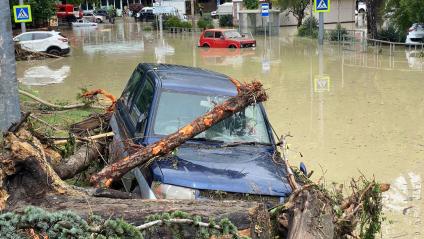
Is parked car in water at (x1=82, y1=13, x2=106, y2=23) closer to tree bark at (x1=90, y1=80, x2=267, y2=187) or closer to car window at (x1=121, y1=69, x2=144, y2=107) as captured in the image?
car window at (x1=121, y1=69, x2=144, y2=107)

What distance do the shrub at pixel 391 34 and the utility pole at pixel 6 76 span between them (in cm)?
2930

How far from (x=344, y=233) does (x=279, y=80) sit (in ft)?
52.2

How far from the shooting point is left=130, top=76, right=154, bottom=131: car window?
21.9 ft

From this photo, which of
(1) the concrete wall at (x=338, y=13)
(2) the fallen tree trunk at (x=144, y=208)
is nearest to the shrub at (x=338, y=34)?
(1) the concrete wall at (x=338, y=13)

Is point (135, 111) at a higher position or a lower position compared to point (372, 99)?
higher

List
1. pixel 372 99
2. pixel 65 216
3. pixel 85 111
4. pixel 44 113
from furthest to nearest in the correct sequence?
pixel 372 99 → pixel 85 111 → pixel 44 113 → pixel 65 216

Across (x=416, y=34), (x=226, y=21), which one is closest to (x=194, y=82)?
(x=416, y=34)

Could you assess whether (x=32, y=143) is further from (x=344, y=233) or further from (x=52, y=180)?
(x=344, y=233)

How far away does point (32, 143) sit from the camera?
5543mm

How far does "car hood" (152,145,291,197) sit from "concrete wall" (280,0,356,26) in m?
49.2

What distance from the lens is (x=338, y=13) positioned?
5466 cm

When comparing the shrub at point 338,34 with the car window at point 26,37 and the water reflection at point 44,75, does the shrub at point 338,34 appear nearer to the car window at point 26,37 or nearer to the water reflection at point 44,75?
the water reflection at point 44,75

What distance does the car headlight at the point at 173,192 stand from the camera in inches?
202

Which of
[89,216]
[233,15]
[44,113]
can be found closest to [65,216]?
[89,216]
